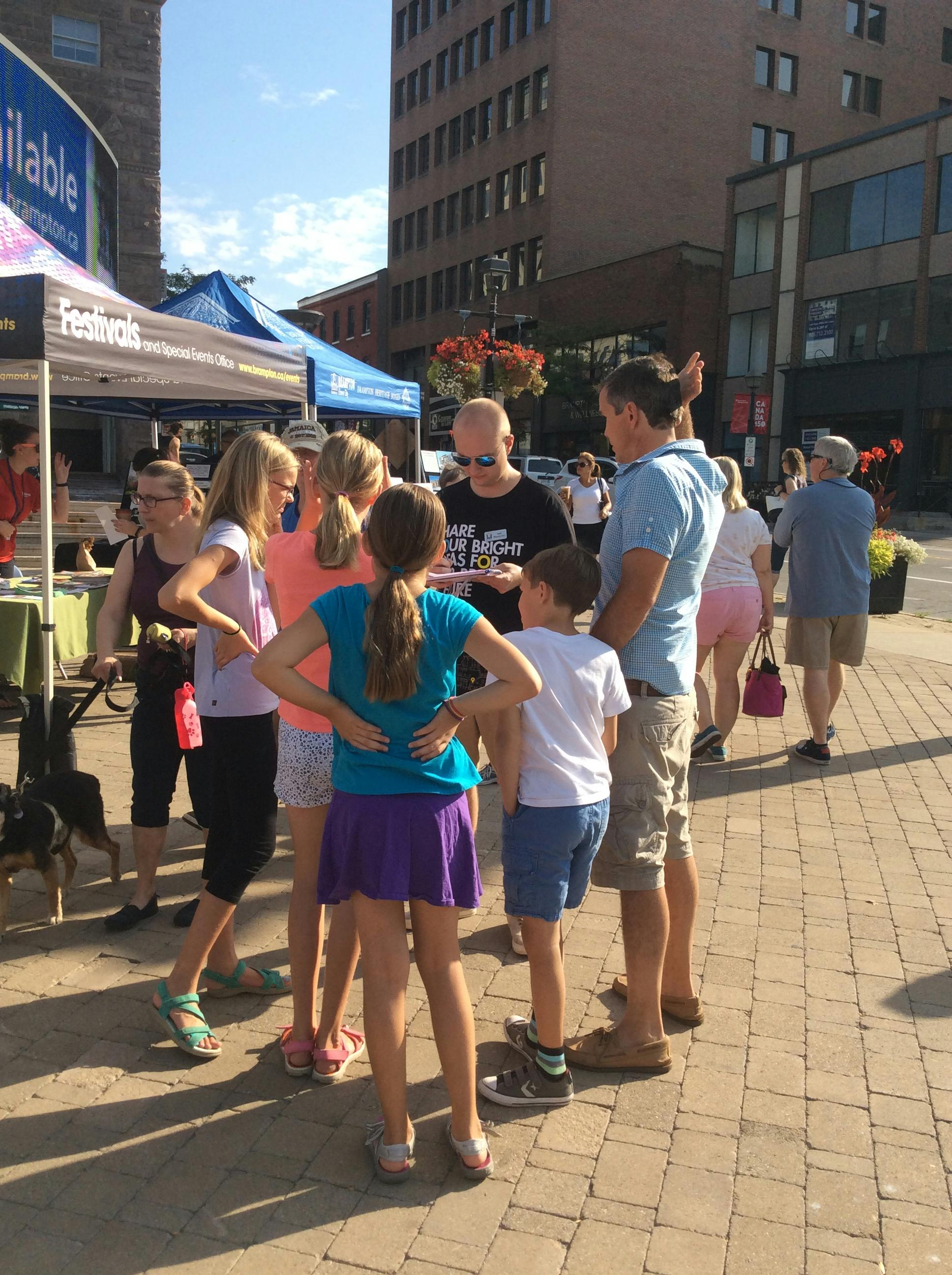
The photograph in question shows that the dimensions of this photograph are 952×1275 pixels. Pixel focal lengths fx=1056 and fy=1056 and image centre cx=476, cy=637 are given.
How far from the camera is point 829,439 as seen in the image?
670 cm

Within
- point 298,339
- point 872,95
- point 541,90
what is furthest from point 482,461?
point 872,95

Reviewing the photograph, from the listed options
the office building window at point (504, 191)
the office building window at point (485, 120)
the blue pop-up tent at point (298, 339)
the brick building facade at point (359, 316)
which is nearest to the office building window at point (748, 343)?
the office building window at point (504, 191)

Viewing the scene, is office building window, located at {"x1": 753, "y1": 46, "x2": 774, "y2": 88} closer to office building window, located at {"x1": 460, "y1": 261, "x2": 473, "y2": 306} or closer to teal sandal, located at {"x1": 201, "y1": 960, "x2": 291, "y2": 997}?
office building window, located at {"x1": 460, "y1": 261, "x2": 473, "y2": 306}

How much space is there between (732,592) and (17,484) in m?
4.88

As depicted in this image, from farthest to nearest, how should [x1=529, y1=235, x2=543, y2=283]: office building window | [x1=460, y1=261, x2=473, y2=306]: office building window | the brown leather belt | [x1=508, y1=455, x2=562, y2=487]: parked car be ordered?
[x1=460, y1=261, x2=473, y2=306]: office building window, [x1=529, y1=235, x2=543, y2=283]: office building window, [x1=508, y1=455, x2=562, y2=487]: parked car, the brown leather belt

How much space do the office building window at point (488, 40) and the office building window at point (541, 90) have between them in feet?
14.1

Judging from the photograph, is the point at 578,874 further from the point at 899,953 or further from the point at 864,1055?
the point at 899,953

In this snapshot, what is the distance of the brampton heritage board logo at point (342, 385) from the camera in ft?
30.6

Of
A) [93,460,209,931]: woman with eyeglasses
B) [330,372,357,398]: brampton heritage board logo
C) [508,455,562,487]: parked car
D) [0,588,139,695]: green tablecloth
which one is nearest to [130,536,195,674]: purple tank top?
[93,460,209,931]: woman with eyeglasses

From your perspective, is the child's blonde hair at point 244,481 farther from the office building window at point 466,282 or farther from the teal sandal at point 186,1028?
the office building window at point 466,282

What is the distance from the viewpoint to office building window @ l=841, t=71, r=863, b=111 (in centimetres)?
5147

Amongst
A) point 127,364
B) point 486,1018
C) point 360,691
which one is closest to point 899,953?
point 486,1018

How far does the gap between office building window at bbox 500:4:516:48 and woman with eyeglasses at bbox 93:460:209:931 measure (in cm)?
5448

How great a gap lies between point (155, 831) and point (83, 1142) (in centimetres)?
150
